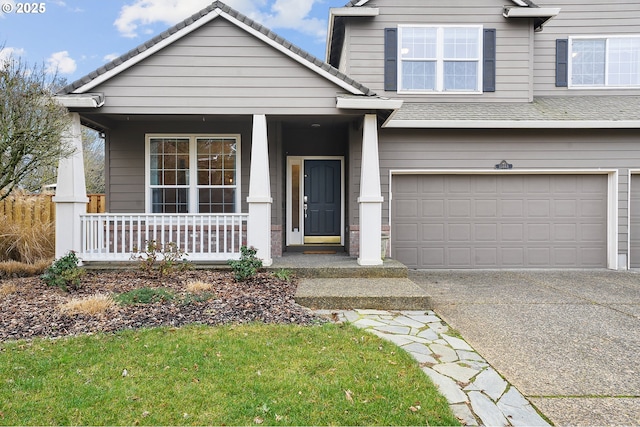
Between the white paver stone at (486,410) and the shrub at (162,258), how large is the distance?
4945 mm

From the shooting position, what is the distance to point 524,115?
820cm

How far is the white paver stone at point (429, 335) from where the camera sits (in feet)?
13.4

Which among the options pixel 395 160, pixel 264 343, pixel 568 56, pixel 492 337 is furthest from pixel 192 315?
pixel 568 56

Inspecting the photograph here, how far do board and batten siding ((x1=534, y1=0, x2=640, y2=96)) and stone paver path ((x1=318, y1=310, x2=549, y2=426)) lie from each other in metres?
7.34

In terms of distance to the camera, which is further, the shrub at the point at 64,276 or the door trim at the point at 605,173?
the door trim at the point at 605,173

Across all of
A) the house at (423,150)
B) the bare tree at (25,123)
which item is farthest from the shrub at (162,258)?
the bare tree at (25,123)

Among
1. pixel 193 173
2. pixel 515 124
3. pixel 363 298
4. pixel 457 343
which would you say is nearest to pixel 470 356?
pixel 457 343

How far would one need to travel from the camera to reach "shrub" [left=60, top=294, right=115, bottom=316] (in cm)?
441

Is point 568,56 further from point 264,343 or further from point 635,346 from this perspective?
point 264,343

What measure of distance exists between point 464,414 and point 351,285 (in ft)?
11.0

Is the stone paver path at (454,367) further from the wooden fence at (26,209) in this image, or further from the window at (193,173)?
the wooden fence at (26,209)

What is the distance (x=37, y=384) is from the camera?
285 cm

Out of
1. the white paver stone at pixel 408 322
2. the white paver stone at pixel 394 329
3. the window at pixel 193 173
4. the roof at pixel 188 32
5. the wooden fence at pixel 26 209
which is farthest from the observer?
the window at pixel 193 173

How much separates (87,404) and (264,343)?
150 centimetres
